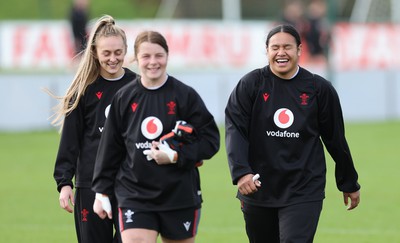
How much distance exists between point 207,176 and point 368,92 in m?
10.6

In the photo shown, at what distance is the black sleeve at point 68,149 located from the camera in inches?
295

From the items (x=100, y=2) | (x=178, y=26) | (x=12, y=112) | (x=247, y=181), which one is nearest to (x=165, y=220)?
(x=247, y=181)

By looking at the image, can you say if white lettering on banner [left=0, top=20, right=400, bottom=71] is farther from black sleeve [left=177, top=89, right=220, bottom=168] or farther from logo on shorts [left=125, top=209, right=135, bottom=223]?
logo on shorts [left=125, top=209, right=135, bottom=223]

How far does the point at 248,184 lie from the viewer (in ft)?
22.9

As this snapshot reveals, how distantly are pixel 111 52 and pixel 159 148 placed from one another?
4.11ft

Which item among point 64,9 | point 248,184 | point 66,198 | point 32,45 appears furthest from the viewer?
point 64,9

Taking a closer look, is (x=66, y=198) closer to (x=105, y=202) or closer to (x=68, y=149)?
(x=68, y=149)

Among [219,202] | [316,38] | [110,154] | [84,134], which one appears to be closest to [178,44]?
[316,38]

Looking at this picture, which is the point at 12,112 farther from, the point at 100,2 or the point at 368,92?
the point at 100,2

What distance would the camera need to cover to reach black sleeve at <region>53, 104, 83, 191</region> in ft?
24.6

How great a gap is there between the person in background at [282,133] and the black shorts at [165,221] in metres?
0.60

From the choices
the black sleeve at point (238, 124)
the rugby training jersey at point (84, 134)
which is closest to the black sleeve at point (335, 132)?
the black sleeve at point (238, 124)

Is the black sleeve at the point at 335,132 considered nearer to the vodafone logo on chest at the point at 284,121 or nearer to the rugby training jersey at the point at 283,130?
the rugby training jersey at the point at 283,130

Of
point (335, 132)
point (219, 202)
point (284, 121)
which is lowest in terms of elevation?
point (219, 202)
